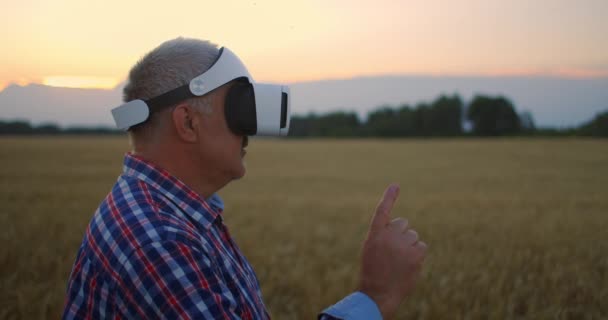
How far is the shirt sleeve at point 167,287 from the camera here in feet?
3.81

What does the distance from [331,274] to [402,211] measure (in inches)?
164

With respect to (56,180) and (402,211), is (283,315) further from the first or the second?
(56,180)

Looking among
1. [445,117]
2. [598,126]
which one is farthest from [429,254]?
[445,117]

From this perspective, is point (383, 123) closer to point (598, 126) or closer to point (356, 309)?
point (598, 126)

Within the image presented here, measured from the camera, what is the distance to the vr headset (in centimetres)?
143

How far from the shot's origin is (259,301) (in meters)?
1.52

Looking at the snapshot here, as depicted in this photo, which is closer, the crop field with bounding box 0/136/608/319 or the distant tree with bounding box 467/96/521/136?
the crop field with bounding box 0/136/608/319

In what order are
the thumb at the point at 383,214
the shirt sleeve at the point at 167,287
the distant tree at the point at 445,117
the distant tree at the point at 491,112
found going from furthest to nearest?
the distant tree at the point at 445,117 < the distant tree at the point at 491,112 < the thumb at the point at 383,214 < the shirt sleeve at the point at 167,287

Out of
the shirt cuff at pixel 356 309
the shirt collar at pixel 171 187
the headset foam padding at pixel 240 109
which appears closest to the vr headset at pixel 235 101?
the headset foam padding at pixel 240 109

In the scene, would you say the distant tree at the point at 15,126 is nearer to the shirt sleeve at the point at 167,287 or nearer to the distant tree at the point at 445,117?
the shirt sleeve at the point at 167,287

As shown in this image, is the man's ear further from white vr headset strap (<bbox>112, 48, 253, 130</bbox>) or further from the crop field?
the crop field

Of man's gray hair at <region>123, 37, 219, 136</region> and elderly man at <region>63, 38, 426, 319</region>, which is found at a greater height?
man's gray hair at <region>123, 37, 219, 136</region>

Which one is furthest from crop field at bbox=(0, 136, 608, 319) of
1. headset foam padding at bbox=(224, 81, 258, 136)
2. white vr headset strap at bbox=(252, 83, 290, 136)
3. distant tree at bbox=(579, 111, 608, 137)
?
distant tree at bbox=(579, 111, 608, 137)

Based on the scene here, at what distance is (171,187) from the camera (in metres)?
1.45
